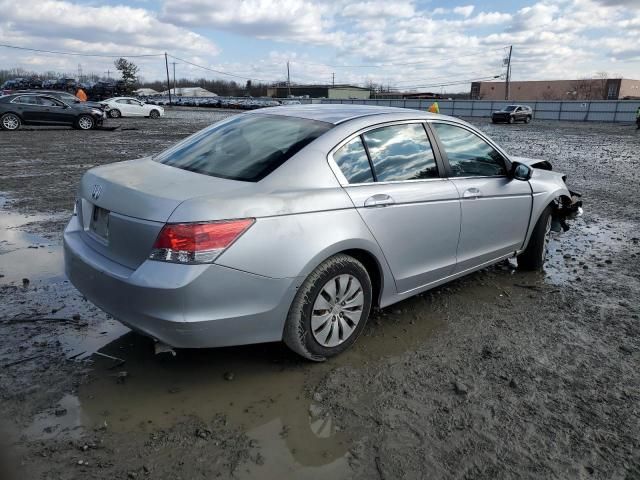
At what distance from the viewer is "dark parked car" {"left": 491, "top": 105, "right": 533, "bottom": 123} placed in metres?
39.6

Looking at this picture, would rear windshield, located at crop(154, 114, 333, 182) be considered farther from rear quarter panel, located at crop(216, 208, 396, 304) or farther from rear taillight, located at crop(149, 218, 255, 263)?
rear taillight, located at crop(149, 218, 255, 263)

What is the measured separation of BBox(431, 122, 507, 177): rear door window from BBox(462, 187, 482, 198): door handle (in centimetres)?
14

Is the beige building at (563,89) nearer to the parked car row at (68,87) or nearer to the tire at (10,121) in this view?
the parked car row at (68,87)

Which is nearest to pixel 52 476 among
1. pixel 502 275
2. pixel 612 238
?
pixel 502 275

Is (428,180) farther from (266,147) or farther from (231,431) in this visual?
(231,431)

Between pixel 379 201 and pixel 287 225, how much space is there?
2.65 ft

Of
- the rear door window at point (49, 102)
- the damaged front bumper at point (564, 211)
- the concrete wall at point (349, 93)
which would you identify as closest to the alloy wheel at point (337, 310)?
the damaged front bumper at point (564, 211)

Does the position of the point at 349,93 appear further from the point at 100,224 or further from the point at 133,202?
the point at 133,202

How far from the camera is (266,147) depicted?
11.4 ft

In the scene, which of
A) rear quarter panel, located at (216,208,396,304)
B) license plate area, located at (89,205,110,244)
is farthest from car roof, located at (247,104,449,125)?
license plate area, located at (89,205,110,244)

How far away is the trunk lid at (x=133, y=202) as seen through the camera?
283cm

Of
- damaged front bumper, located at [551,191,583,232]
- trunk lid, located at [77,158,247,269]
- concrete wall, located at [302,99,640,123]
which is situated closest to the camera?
trunk lid, located at [77,158,247,269]

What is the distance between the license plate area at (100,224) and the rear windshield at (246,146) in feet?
2.05

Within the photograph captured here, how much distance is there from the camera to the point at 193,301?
2.72 meters
